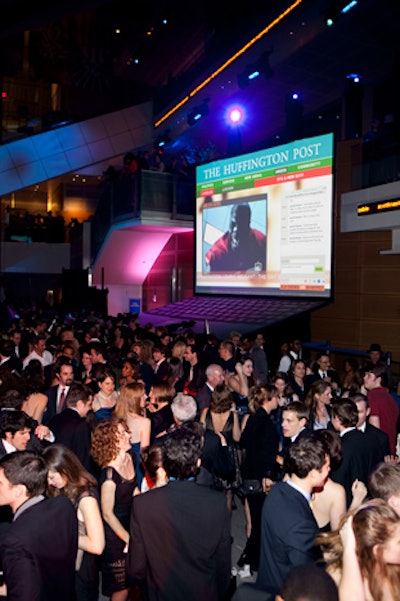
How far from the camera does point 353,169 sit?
488 inches

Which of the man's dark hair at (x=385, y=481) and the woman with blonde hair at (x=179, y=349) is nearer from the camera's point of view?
the man's dark hair at (x=385, y=481)

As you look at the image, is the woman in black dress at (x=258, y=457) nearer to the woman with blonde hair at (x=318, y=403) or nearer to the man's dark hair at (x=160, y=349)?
the woman with blonde hair at (x=318, y=403)

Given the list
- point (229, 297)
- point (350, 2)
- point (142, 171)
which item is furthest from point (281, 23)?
point (229, 297)

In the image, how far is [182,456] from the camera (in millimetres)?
2834

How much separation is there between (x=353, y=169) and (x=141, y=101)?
13375 mm

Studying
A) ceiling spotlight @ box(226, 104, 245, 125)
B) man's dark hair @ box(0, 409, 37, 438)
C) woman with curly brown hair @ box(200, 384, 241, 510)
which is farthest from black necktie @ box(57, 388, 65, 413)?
ceiling spotlight @ box(226, 104, 245, 125)

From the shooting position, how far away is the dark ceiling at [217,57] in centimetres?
1199

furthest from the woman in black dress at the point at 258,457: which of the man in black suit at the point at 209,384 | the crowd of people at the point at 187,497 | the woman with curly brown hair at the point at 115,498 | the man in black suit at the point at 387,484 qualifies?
the man in black suit at the point at 387,484

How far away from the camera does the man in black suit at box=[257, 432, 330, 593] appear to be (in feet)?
8.70

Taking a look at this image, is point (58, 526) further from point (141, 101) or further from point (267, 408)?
point (141, 101)

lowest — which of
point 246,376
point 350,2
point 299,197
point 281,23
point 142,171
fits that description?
point 246,376

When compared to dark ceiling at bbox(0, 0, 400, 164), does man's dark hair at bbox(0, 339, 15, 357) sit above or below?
below

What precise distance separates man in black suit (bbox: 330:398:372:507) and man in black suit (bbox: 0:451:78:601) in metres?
2.23

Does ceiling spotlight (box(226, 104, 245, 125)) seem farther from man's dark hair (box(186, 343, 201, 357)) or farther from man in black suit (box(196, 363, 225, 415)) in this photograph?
man in black suit (box(196, 363, 225, 415))
